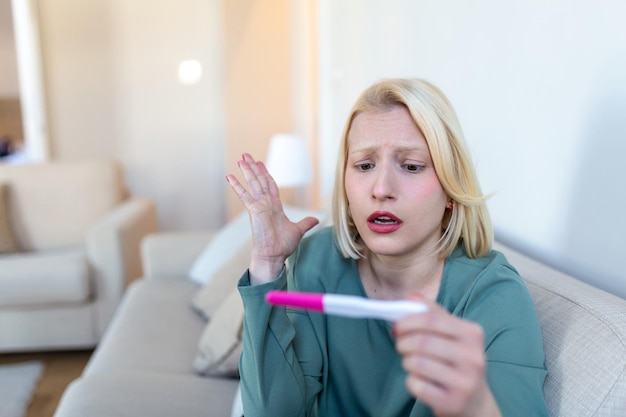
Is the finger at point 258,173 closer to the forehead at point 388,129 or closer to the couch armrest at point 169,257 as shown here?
the forehead at point 388,129

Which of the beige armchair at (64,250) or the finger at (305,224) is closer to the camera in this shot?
the finger at (305,224)

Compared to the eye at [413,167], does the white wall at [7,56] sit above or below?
above

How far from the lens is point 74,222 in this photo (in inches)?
123

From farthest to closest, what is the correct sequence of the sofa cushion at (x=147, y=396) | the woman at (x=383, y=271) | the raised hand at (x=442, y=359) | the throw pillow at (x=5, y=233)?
the throw pillow at (x=5, y=233) < the sofa cushion at (x=147, y=396) < the woman at (x=383, y=271) < the raised hand at (x=442, y=359)

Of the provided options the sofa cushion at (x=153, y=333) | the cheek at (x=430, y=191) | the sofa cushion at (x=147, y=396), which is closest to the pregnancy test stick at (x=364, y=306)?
the cheek at (x=430, y=191)

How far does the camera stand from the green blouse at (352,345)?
74 cm

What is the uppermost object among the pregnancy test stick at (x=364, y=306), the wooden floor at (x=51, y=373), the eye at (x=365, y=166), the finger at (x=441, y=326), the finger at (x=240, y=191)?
the eye at (x=365, y=166)

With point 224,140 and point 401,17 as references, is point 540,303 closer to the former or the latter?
point 401,17

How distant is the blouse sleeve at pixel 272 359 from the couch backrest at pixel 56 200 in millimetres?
2548

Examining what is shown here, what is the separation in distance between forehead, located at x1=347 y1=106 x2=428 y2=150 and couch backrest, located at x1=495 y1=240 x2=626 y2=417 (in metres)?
0.32

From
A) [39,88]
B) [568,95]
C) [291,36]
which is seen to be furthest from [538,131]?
[39,88]

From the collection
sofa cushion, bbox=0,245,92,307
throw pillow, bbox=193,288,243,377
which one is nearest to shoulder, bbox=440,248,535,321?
throw pillow, bbox=193,288,243,377

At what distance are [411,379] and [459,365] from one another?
45 mm

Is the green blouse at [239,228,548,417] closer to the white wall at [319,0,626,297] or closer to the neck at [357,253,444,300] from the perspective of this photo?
the neck at [357,253,444,300]
